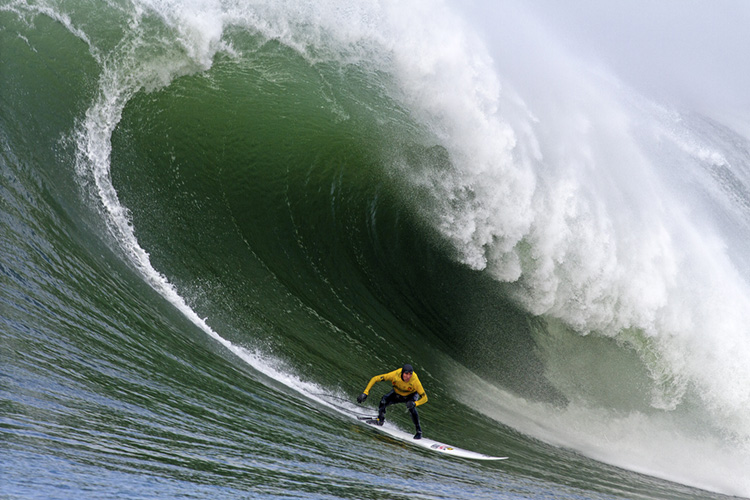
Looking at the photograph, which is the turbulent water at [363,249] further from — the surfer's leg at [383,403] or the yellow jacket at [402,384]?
the yellow jacket at [402,384]

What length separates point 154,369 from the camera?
19.8 feet

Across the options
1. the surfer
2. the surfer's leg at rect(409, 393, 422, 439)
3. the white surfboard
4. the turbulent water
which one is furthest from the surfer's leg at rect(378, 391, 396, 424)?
the turbulent water

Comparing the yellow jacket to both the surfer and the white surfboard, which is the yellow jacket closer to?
the surfer

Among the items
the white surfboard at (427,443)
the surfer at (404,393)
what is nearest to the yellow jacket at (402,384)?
the surfer at (404,393)

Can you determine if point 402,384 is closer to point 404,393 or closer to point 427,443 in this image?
point 404,393

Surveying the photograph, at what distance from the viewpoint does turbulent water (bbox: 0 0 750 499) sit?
682cm

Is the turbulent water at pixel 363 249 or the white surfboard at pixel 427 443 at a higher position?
the turbulent water at pixel 363 249

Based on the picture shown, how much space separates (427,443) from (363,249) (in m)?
3.65

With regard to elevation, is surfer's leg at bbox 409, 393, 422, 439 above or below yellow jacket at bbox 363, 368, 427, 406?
below

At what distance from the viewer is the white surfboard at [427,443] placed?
288 inches

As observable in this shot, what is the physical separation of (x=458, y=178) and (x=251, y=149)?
3.36 meters

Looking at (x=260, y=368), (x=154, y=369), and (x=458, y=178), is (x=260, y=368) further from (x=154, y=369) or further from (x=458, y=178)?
(x=458, y=178)

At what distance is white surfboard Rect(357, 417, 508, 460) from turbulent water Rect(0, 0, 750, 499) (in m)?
0.26

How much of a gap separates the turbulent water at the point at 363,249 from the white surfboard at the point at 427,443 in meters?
0.26
